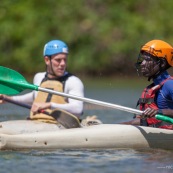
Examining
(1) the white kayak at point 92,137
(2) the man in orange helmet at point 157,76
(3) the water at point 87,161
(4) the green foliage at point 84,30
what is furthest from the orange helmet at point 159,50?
(4) the green foliage at point 84,30

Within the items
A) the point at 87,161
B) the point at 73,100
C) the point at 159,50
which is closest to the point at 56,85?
the point at 73,100

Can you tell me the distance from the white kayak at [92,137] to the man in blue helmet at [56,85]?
2.05ft

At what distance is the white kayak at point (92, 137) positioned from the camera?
32.9ft

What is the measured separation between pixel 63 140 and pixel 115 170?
52.8 inches

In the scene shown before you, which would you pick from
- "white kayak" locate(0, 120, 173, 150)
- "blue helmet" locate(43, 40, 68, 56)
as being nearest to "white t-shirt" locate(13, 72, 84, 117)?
"blue helmet" locate(43, 40, 68, 56)

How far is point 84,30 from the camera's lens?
86.0 ft

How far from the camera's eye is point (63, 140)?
10.1m

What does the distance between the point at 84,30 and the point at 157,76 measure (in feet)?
52.6

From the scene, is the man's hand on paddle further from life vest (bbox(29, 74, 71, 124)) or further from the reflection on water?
life vest (bbox(29, 74, 71, 124))

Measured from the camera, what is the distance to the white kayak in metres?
10.0

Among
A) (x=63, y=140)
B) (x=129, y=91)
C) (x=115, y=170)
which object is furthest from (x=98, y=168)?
(x=129, y=91)

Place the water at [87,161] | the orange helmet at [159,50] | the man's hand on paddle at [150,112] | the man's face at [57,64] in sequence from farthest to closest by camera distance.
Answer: the man's face at [57,64]
the orange helmet at [159,50]
the man's hand on paddle at [150,112]
the water at [87,161]

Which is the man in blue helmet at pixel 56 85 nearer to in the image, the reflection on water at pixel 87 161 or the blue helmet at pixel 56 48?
the blue helmet at pixel 56 48

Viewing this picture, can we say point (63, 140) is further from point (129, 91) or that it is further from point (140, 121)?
point (129, 91)
